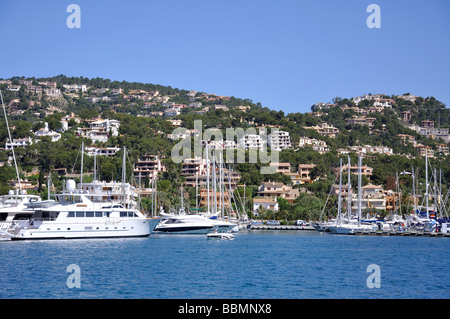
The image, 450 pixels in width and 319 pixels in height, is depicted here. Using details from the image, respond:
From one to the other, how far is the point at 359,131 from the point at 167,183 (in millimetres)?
73234

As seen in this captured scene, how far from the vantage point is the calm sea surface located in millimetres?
21203

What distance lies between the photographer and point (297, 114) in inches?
5453

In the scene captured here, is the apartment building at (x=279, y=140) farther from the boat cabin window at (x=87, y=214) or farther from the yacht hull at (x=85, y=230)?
the boat cabin window at (x=87, y=214)

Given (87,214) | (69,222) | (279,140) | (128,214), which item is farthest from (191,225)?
(279,140)

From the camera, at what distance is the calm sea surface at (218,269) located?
21203mm

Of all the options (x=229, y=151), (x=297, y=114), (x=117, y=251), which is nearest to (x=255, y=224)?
(x=229, y=151)

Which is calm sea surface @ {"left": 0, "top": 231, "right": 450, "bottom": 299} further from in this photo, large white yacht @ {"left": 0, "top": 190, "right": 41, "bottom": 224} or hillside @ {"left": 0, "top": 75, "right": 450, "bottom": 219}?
hillside @ {"left": 0, "top": 75, "right": 450, "bottom": 219}

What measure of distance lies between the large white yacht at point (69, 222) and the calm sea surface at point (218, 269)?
916 mm

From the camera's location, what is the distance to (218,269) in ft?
87.7

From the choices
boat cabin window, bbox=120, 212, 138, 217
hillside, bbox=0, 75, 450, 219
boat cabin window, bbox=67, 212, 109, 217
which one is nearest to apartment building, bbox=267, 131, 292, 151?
hillside, bbox=0, 75, 450, 219

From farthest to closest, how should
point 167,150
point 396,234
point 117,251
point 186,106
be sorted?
point 186,106, point 167,150, point 396,234, point 117,251

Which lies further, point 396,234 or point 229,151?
point 229,151

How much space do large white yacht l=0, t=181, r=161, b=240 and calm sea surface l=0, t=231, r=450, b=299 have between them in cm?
92
